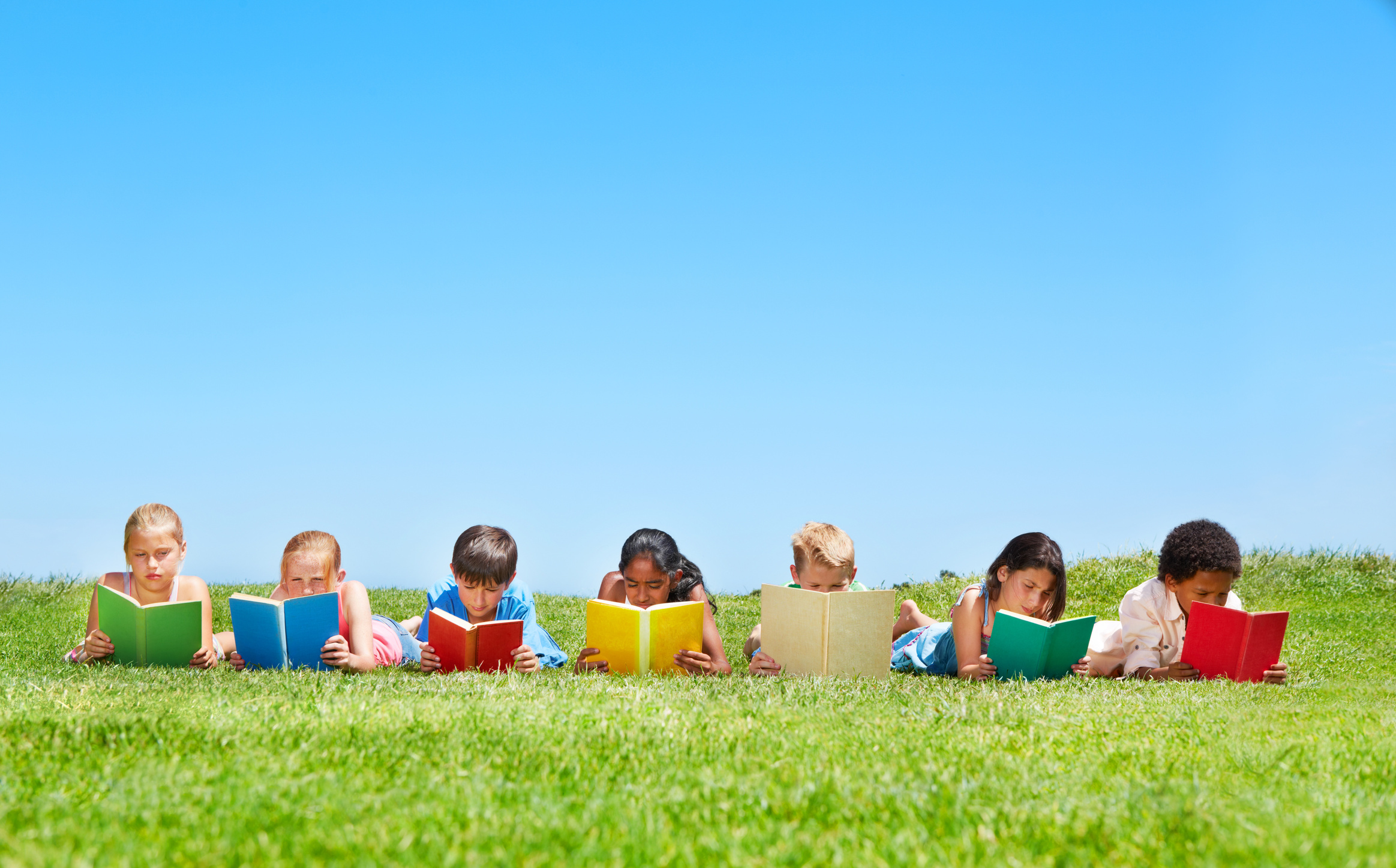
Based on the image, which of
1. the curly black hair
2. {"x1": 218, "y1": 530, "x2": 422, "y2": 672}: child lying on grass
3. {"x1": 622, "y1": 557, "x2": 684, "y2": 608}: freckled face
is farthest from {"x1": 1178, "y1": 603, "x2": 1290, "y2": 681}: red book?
{"x1": 218, "y1": 530, "x2": 422, "y2": 672}: child lying on grass

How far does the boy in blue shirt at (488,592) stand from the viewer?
8109 mm

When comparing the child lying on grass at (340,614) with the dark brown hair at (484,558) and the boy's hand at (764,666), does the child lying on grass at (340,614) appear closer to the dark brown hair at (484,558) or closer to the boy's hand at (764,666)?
the dark brown hair at (484,558)

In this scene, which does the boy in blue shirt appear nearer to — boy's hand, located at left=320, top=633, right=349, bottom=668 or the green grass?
boy's hand, located at left=320, top=633, right=349, bottom=668

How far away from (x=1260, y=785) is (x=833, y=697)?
8.00ft

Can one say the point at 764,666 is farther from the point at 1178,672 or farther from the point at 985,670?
the point at 1178,672

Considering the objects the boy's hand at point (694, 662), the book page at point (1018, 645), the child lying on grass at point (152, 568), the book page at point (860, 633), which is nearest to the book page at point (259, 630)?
the child lying on grass at point (152, 568)

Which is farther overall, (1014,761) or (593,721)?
(593,721)

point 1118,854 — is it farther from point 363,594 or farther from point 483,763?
point 363,594

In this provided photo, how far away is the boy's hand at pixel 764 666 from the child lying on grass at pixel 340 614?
299 centimetres

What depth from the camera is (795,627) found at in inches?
304

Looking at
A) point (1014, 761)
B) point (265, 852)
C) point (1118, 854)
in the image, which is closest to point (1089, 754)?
point (1014, 761)

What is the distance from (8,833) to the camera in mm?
3488

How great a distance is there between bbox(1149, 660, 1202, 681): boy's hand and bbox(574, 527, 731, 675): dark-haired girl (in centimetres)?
372

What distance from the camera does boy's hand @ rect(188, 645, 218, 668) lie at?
316 inches
